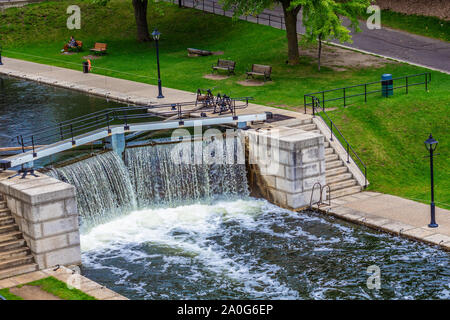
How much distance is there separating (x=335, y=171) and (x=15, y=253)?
13.2m

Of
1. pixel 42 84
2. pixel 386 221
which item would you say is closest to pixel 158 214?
pixel 386 221

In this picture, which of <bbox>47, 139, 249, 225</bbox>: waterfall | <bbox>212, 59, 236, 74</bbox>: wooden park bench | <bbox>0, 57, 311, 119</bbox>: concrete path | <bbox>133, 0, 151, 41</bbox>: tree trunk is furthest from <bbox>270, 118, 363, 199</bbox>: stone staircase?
<bbox>133, 0, 151, 41</bbox>: tree trunk

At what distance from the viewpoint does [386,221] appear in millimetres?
26469

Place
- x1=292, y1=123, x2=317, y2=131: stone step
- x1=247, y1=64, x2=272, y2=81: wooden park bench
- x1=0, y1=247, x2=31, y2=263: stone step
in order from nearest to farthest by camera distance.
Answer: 1. x1=0, y1=247, x2=31, y2=263: stone step
2. x1=292, y1=123, x2=317, y2=131: stone step
3. x1=247, y1=64, x2=272, y2=81: wooden park bench

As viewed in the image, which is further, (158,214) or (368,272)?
(158,214)

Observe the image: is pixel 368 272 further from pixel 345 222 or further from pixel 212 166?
pixel 212 166

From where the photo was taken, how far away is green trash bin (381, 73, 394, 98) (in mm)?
34125

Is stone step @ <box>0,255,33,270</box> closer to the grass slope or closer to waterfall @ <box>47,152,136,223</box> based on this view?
the grass slope

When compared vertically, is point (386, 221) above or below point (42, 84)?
below

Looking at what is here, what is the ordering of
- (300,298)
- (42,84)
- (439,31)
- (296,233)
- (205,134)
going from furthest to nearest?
1. (439,31)
2. (42,84)
3. (205,134)
4. (296,233)
5. (300,298)

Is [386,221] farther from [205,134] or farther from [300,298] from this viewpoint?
[205,134]

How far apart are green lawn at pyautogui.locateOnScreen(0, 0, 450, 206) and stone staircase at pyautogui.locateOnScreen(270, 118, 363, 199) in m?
0.87
